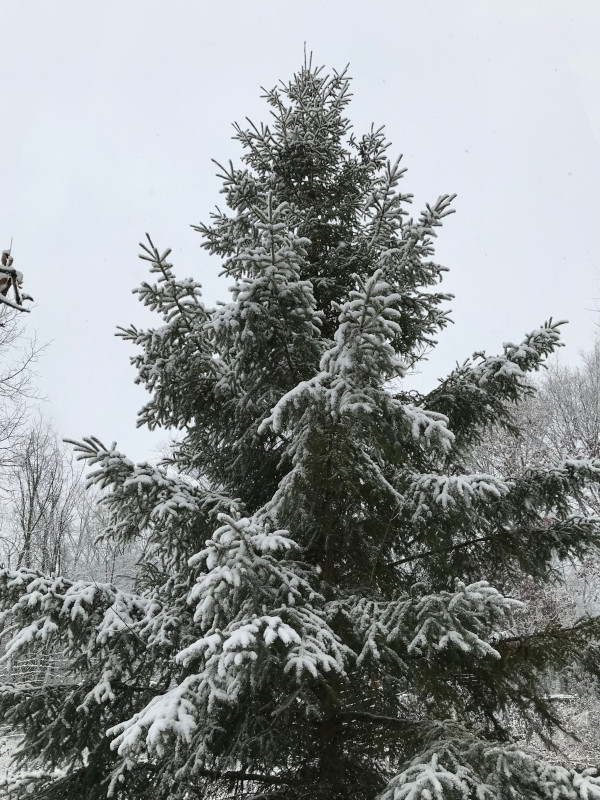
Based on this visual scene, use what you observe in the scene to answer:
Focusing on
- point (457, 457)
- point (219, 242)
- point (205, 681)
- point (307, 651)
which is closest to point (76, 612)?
point (205, 681)

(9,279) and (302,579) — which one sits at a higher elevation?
(9,279)

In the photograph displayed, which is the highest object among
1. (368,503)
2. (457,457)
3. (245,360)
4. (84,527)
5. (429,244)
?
(84,527)

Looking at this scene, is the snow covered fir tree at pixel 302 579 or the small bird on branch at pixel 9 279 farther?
the snow covered fir tree at pixel 302 579

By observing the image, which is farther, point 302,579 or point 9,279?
point 302,579

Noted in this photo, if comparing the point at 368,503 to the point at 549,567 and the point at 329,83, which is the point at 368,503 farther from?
the point at 329,83

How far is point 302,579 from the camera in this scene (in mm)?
3682

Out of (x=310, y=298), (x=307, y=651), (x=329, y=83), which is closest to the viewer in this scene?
(x=307, y=651)

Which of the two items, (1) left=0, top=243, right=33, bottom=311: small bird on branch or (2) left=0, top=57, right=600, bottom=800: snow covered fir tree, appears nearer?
(1) left=0, top=243, right=33, bottom=311: small bird on branch

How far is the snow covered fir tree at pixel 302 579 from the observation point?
3.00m

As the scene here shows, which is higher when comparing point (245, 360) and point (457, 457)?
point (245, 360)

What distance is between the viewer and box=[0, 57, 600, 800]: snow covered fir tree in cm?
300

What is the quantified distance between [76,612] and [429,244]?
4167 mm

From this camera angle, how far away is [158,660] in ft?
13.8

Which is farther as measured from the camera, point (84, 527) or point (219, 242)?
point (84, 527)
